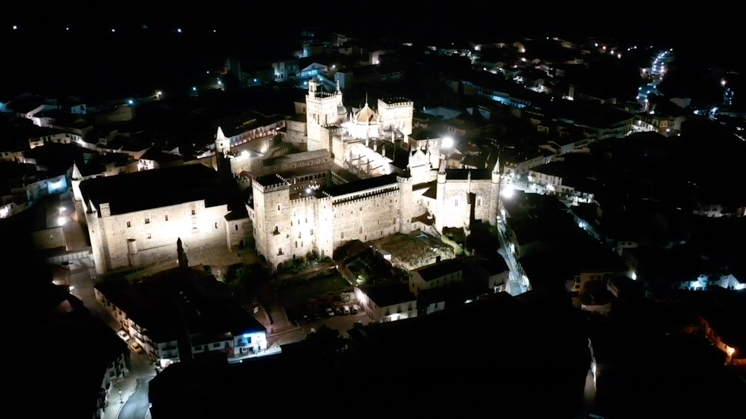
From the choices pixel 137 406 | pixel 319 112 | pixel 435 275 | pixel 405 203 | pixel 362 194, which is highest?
pixel 319 112

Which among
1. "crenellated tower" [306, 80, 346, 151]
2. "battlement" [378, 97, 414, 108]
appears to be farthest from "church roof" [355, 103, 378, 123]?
"crenellated tower" [306, 80, 346, 151]

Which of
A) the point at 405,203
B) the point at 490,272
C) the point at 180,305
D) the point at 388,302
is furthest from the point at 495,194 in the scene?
the point at 180,305

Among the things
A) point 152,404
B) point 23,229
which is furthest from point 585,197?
point 23,229

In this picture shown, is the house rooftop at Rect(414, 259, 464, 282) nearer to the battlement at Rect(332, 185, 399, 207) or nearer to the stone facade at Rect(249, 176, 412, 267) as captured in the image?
the stone facade at Rect(249, 176, 412, 267)

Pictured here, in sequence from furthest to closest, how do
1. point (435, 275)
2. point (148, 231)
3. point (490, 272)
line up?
point (148, 231), point (490, 272), point (435, 275)

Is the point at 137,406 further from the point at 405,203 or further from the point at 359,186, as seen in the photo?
the point at 405,203

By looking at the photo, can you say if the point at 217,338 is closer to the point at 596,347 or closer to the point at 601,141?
the point at 596,347
